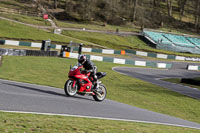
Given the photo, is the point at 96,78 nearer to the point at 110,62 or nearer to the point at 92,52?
the point at 110,62

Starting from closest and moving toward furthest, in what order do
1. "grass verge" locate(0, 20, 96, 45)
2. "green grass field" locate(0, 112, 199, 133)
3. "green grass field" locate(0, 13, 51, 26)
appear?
"green grass field" locate(0, 112, 199, 133) < "grass verge" locate(0, 20, 96, 45) < "green grass field" locate(0, 13, 51, 26)

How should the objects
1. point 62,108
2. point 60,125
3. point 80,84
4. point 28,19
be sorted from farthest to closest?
point 28,19, point 80,84, point 62,108, point 60,125

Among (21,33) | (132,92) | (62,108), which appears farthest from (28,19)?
(62,108)

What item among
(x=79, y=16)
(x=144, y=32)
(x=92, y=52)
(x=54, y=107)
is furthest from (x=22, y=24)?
(x=54, y=107)

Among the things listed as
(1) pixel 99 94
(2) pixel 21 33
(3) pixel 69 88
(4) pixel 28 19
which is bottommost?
(1) pixel 99 94

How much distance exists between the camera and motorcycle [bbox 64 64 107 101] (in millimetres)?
14680

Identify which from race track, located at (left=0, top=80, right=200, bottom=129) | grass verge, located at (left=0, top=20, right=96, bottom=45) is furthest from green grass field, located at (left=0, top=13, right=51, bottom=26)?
race track, located at (left=0, top=80, right=200, bottom=129)

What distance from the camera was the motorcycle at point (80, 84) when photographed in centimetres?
1468

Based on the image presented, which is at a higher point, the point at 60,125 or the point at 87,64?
the point at 87,64

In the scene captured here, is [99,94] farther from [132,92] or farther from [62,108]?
[132,92]

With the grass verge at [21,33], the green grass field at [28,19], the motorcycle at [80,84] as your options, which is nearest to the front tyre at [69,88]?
the motorcycle at [80,84]

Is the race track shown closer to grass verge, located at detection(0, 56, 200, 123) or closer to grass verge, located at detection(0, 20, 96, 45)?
grass verge, located at detection(0, 56, 200, 123)

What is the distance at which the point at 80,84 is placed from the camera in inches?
585

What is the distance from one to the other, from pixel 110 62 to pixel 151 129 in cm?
3273
